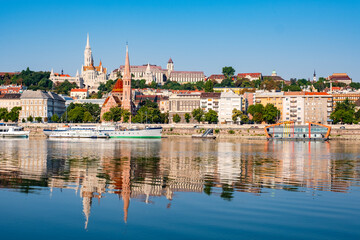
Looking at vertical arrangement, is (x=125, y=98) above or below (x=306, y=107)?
above

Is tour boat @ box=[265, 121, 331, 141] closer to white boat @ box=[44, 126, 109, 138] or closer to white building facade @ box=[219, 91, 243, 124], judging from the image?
white boat @ box=[44, 126, 109, 138]

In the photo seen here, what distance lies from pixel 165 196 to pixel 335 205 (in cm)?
599

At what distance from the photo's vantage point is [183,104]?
133750 millimetres

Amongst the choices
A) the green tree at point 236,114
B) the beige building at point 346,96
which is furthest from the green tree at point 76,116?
the beige building at point 346,96

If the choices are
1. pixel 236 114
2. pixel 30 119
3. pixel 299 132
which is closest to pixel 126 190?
pixel 299 132

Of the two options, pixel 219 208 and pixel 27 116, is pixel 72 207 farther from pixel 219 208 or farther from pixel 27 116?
pixel 27 116

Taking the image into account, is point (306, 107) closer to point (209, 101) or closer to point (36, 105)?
point (209, 101)

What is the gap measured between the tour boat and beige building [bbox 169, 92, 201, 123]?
4507 cm

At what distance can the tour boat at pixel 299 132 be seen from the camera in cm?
8406

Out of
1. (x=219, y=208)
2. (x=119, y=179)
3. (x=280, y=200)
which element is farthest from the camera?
(x=119, y=179)

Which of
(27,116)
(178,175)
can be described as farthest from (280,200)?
(27,116)

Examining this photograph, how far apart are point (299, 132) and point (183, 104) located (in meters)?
51.5

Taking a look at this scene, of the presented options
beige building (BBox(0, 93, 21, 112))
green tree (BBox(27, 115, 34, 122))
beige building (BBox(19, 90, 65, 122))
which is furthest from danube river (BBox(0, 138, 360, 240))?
beige building (BBox(0, 93, 21, 112))

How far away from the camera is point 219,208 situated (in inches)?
664
